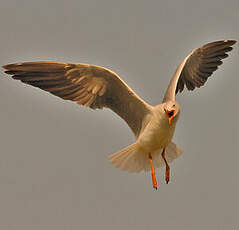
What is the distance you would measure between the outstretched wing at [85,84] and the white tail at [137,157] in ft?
1.03

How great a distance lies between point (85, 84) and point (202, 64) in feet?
6.12

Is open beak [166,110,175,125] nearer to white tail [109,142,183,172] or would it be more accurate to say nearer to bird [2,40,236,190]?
bird [2,40,236,190]

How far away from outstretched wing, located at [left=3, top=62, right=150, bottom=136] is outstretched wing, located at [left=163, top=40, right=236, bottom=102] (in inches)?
36.2

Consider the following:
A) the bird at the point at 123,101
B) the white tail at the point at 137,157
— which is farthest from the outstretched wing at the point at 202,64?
the white tail at the point at 137,157

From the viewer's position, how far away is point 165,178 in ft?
21.5

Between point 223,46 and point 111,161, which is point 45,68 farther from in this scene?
point 223,46

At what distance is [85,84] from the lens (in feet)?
20.7

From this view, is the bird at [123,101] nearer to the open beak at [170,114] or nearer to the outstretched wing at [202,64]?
Result: the open beak at [170,114]

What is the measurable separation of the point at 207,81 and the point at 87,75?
199 cm

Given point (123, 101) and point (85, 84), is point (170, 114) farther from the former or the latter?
point (85, 84)

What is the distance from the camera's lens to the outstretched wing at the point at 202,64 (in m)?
7.19

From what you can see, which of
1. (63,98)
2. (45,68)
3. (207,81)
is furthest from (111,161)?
(207,81)

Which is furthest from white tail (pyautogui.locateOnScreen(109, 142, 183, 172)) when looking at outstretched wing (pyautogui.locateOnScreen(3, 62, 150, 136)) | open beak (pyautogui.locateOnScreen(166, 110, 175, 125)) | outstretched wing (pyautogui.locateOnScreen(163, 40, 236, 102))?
outstretched wing (pyautogui.locateOnScreen(163, 40, 236, 102))

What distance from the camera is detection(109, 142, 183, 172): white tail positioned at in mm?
6527
